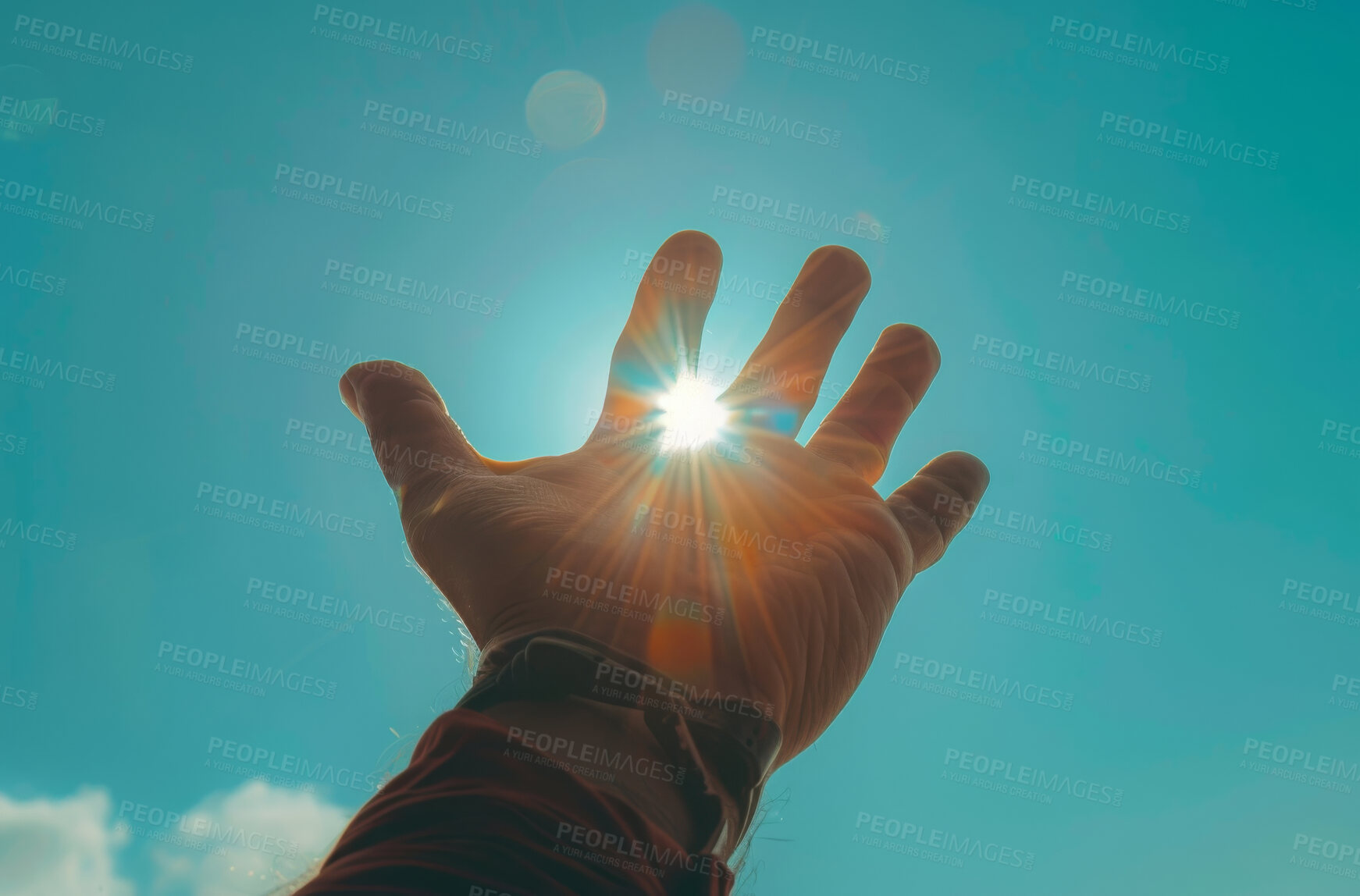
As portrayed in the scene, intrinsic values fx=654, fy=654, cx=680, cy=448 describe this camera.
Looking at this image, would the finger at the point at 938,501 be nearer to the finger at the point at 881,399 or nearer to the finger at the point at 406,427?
the finger at the point at 881,399

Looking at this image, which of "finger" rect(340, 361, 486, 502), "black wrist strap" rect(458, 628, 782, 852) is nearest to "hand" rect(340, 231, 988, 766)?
"finger" rect(340, 361, 486, 502)

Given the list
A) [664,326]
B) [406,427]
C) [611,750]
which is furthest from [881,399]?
[611,750]

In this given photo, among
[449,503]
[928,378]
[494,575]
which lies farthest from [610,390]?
[928,378]

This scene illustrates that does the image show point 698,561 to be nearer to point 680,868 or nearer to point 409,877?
point 680,868

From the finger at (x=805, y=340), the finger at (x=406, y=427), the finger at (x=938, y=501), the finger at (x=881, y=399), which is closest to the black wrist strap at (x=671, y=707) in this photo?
the finger at (x=406, y=427)

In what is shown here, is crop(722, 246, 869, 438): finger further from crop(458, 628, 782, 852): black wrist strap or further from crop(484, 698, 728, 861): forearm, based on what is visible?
crop(484, 698, 728, 861): forearm

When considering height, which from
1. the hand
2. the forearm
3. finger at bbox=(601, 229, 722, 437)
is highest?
finger at bbox=(601, 229, 722, 437)
